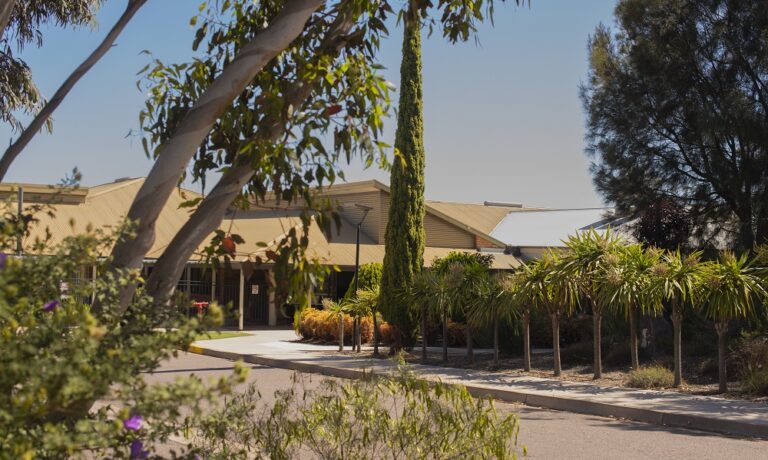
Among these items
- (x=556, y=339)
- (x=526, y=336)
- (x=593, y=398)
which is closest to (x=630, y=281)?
(x=556, y=339)

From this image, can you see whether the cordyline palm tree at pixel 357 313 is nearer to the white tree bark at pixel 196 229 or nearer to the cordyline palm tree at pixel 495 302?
the cordyline palm tree at pixel 495 302

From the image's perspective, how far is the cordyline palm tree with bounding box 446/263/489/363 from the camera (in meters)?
18.3

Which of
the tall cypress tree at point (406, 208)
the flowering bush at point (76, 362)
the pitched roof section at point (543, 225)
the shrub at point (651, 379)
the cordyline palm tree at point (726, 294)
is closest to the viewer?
the flowering bush at point (76, 362)

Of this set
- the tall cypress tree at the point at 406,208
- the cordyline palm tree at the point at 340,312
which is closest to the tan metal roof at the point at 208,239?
the cordyline palm tree at the point at 340,312

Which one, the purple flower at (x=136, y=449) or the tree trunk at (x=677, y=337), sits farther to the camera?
the tree trunk at (x=677, y=337)

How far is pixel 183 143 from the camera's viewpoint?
388cm

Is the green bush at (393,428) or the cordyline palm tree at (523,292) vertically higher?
the cordyline palm tree at (523,292)

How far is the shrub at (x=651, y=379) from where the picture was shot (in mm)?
14750

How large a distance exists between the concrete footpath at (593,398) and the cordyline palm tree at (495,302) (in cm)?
108

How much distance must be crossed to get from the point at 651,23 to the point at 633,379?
11987 millimetres

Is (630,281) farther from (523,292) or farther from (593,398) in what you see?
(593,398)

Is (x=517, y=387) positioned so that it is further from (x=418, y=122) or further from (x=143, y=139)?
(x=143, y=139)

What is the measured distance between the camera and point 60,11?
21609 millimetres

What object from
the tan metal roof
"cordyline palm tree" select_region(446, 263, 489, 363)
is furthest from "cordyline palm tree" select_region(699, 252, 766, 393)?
the tan metal roof
